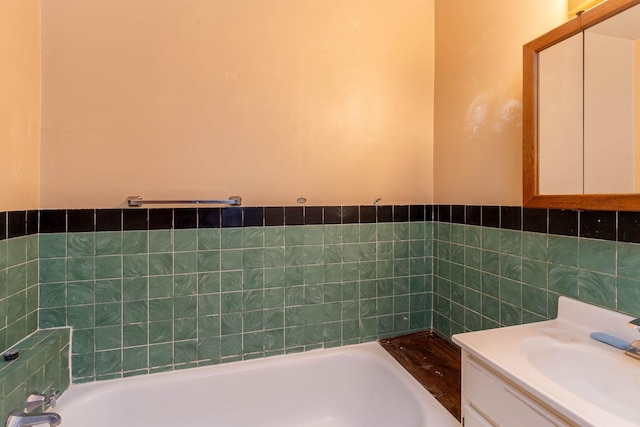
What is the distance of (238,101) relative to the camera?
1.58 meters

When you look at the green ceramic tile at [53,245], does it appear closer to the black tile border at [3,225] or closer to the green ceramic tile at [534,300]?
the black tile border at [3,225]

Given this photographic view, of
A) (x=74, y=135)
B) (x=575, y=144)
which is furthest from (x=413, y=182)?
(x=74, y=135)

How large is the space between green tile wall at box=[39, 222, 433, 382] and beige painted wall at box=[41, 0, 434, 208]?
21 centimetres

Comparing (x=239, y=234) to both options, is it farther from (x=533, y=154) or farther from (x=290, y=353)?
(x=533, y=154)

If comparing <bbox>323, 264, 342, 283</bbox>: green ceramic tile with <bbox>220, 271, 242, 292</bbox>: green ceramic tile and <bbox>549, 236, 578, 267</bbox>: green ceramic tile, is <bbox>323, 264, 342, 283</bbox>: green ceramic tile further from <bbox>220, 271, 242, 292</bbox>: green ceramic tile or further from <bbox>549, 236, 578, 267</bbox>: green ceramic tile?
<bbox>549, 236, 578, 267</bbox>: green ceramic tile

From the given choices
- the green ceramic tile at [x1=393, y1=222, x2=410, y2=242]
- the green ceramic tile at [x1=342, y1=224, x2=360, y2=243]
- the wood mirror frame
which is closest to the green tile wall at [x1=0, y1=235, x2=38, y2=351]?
the green ceramic tile at [x1=342, y1=224, x2=360, y2=243]

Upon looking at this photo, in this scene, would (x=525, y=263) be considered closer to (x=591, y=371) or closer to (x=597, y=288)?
(x=597, y=288)

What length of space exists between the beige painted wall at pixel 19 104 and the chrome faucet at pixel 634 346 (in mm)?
2093

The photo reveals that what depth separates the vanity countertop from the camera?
0.79 metres

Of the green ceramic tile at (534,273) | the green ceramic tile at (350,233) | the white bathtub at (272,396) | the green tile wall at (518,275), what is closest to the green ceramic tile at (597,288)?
the green tile wall at (518,275)

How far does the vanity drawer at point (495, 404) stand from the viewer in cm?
78

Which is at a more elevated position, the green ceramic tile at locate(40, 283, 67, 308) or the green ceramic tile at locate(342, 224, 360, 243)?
the green ceramic tile at locate(342, 224, 360, 243)

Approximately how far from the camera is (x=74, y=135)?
140cm

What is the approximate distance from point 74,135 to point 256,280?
106 centimetres
